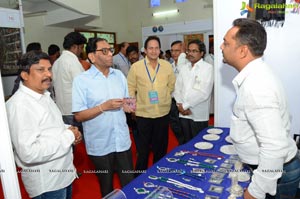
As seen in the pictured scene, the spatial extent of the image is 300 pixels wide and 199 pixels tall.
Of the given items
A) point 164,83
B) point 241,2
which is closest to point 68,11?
point 164,83

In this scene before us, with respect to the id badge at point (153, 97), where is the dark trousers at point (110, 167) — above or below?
below

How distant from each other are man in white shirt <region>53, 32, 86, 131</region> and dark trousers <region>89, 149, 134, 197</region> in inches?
47.9

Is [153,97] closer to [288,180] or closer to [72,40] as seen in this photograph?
[72,40]

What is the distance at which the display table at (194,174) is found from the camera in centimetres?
112

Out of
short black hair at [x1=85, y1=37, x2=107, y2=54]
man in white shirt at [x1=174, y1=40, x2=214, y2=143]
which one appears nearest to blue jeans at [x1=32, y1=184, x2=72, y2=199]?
short black hair at [x1=85, y1=37, x2=107, y2=54]

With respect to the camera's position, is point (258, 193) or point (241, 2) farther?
point (241, 2)

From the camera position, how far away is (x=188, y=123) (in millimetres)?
2514

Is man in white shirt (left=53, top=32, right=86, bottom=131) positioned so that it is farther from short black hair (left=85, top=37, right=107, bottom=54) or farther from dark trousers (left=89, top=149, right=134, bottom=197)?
dark trousers (left=89, top=149, right=134, bottom=197)

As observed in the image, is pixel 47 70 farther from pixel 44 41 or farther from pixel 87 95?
pixel 44 41

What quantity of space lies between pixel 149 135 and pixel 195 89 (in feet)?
2.11

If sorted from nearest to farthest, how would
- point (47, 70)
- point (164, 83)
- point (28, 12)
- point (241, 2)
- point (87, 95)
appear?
point (47, 70), point (87, 95), point (241, 2), point (164, 83), point (28, 12)

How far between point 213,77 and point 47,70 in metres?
1.65

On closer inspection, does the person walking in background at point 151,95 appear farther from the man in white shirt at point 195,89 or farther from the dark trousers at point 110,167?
the dark trousers at point 110,167

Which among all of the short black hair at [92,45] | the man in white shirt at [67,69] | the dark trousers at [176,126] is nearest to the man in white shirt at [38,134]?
the short black hair at [92,45]
